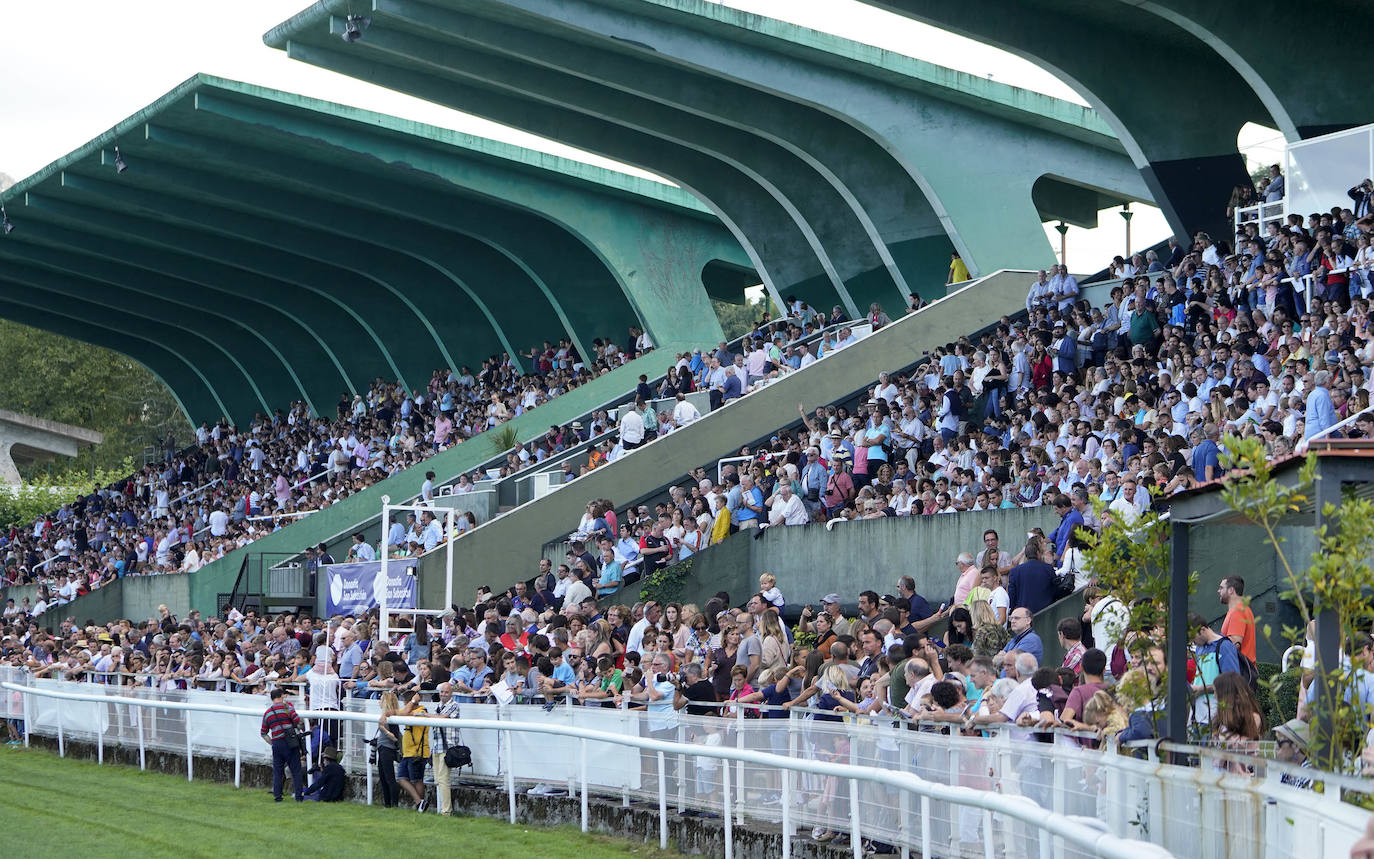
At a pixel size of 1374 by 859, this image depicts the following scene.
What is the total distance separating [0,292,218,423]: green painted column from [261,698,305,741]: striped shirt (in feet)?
136

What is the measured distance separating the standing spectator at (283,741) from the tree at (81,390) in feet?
258

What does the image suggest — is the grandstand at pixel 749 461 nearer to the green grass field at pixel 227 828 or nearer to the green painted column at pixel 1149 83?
the green painted column at pixel 1149 83

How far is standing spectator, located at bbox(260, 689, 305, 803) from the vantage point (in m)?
17.6

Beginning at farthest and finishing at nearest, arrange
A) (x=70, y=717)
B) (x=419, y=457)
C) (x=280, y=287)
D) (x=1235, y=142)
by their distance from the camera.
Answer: (x=280, y=287), (x=419, y=457), (x=1235, y=142), (x=70, y=717)

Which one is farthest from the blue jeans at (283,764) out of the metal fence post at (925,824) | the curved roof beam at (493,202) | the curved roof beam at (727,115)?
the curved roof beam at (493,202)

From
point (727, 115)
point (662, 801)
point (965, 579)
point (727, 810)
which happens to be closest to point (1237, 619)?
point (727, 810)

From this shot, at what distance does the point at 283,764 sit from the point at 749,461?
32.2ft

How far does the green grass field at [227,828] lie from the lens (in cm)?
1383

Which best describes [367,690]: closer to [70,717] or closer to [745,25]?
[70,717]

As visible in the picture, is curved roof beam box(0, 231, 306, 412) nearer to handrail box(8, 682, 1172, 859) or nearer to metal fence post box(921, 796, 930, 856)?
handrail box(8, 682, 1172, 859)

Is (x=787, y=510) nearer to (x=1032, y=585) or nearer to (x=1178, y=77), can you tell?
(x=1032, y=585)

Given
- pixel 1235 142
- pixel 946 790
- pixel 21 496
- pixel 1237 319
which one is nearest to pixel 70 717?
pixel 1237 319

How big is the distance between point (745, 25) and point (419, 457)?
14657mm

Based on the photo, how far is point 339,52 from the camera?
34.5 m
